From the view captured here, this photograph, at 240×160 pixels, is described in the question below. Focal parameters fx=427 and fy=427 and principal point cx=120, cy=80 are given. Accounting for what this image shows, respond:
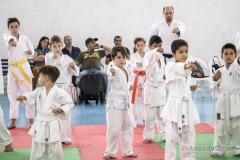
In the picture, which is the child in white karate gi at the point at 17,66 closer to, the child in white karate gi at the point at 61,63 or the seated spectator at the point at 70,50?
the child in white karate gi at the point at 61,63

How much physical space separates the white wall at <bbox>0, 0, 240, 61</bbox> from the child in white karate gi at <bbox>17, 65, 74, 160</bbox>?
8.03 meters

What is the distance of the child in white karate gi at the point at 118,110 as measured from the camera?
16.9 ft

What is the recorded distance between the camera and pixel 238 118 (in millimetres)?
5172

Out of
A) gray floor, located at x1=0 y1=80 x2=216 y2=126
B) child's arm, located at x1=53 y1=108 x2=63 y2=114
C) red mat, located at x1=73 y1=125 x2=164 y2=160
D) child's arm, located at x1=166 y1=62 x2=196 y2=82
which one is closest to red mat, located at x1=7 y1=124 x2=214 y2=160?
red mat, located at x1=73 y1=125 x2=164 y2=160

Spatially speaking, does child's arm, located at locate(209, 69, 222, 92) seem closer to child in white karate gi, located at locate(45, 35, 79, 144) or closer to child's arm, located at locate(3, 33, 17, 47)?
child in white karate gi, located at locate(45, 35, 79, 144)

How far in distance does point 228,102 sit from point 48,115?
7.17ft

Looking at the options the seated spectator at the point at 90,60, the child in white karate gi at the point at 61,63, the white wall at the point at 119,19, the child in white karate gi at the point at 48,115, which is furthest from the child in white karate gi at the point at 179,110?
the white wall at the point at 119,19

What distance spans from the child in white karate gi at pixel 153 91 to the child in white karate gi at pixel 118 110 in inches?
31.5

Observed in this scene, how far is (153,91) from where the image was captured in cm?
611

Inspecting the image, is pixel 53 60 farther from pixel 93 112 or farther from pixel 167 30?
pixel 93 112

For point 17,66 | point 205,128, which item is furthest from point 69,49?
point 205,128

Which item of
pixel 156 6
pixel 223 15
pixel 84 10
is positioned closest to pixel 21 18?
pixel 84 10

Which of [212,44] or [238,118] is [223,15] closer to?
[212,44]

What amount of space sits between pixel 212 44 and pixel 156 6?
2143mm
